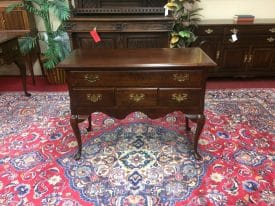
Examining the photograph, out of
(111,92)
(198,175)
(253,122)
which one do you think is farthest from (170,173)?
(253,122)

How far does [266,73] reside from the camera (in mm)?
3580

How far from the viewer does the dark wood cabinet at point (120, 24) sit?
3189 mm

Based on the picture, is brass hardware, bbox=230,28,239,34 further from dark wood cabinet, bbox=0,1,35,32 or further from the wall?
dark wood cabinet, bbox=0,1,35,32

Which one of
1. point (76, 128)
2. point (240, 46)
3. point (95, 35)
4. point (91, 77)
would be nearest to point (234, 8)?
point (240, 46)

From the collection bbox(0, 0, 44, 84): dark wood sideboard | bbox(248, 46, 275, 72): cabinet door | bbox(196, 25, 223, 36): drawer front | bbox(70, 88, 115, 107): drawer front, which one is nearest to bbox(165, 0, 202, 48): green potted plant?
bbox(196, 25, 223, 36): drawer front

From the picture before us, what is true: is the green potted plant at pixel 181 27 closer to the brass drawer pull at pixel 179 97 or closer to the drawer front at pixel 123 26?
the drawer front at pixel 123 26

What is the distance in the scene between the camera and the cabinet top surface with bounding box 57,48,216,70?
1651 mm

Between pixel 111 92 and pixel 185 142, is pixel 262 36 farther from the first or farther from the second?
pixel 111 92

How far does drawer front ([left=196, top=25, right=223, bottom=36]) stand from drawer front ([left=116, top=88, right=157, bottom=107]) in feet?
6.48

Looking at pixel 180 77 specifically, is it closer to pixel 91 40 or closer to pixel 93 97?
pixel 93 97

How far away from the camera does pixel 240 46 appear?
135 inches

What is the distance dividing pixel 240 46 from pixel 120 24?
1758mm

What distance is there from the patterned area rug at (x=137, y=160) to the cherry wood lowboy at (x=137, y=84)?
0.37 metres

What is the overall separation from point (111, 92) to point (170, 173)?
0.78 metres
